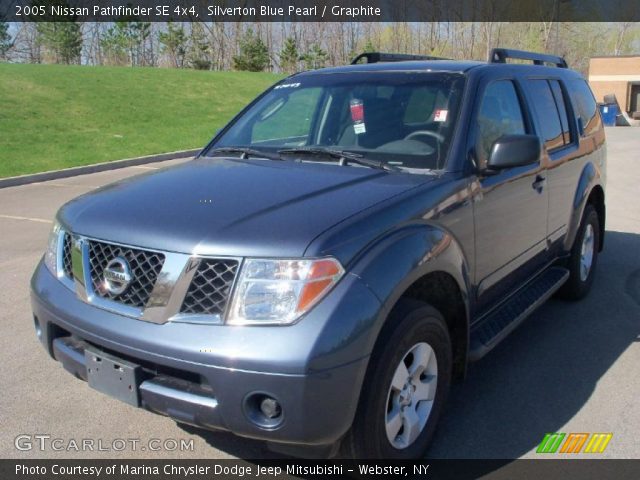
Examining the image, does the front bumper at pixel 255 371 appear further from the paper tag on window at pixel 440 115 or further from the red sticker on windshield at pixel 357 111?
the red sticker on windshield at pixel 357 111

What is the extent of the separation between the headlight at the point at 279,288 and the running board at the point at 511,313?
131cm

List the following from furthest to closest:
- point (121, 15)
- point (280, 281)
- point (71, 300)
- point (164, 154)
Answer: point (121, 15) → point (164, 154) → point (71, 300) → point (280, 281)

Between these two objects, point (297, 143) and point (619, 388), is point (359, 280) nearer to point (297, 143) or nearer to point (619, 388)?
point (297, 143)

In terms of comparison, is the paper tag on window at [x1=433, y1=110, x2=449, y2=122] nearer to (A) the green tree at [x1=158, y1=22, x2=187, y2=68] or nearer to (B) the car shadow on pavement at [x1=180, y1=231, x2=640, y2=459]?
(B) the car shadow on pavement at [x1=180, y1=231, x2=640, y2=459]

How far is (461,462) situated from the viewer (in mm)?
3113

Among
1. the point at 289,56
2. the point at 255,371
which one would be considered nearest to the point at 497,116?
the point at 255,371

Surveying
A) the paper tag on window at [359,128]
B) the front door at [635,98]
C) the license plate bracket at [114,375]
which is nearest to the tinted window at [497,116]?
the paper tag on window at [359,128]

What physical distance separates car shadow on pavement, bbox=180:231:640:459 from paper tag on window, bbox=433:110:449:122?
162cm

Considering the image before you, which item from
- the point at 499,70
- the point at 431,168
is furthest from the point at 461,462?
the point at 499,70

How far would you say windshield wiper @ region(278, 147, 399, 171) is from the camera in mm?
3472

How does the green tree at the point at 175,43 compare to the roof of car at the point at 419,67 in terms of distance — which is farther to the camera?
the green tree at the point at 175,43

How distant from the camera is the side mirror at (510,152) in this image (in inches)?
135

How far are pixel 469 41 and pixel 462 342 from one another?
5079cm

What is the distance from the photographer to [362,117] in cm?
389
